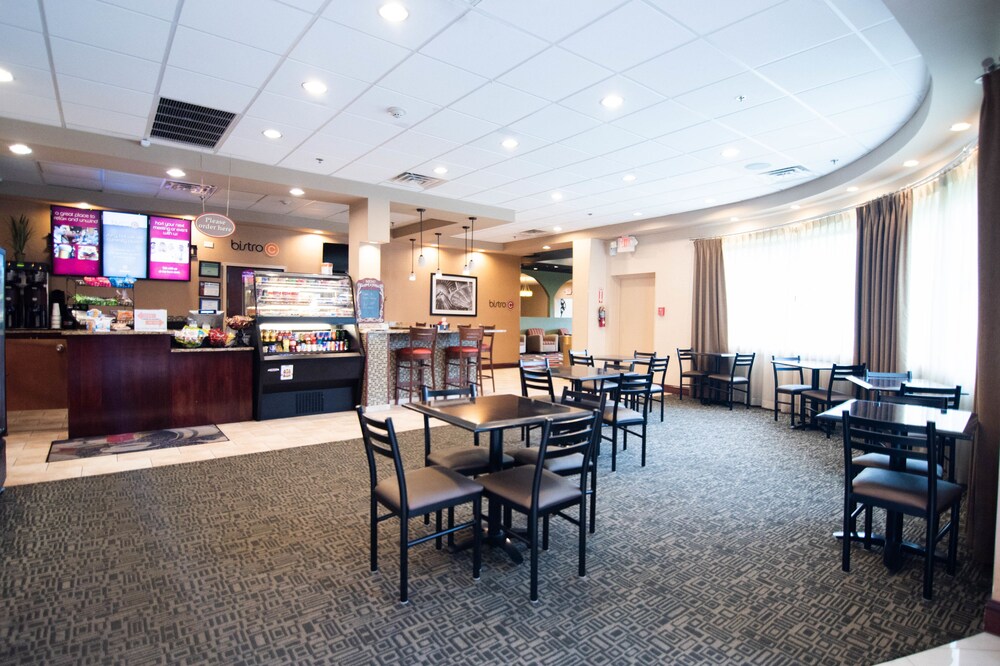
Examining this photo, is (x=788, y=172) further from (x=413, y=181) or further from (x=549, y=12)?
(x=413, y=181)

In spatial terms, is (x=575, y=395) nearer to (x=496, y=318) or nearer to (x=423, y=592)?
(x=423, y=592)

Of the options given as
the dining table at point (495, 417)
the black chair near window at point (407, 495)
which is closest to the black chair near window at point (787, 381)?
the dining table at point (495, 417)

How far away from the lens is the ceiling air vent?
6.80m

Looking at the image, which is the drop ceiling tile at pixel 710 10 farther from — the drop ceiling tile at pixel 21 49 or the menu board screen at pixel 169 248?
the menu board screen at pixel 169 248

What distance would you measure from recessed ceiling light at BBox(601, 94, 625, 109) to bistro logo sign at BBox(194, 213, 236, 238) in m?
4.54

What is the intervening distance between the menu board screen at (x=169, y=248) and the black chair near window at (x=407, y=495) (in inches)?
290

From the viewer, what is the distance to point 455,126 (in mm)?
4957

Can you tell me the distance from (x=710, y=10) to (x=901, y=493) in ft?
9.62

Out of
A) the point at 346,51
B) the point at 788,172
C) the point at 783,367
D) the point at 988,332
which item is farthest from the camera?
the point at 783,367

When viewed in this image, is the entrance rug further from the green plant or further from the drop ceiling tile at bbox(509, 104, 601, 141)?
the drop ceiling tile at bbox(509, 104, 601, 141)

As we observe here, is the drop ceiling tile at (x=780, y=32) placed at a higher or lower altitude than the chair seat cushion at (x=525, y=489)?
higher

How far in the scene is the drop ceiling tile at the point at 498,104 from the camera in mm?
4172

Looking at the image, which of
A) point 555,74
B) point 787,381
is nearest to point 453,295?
point 787,381

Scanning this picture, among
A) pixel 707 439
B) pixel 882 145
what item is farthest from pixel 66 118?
pixel 882 145
